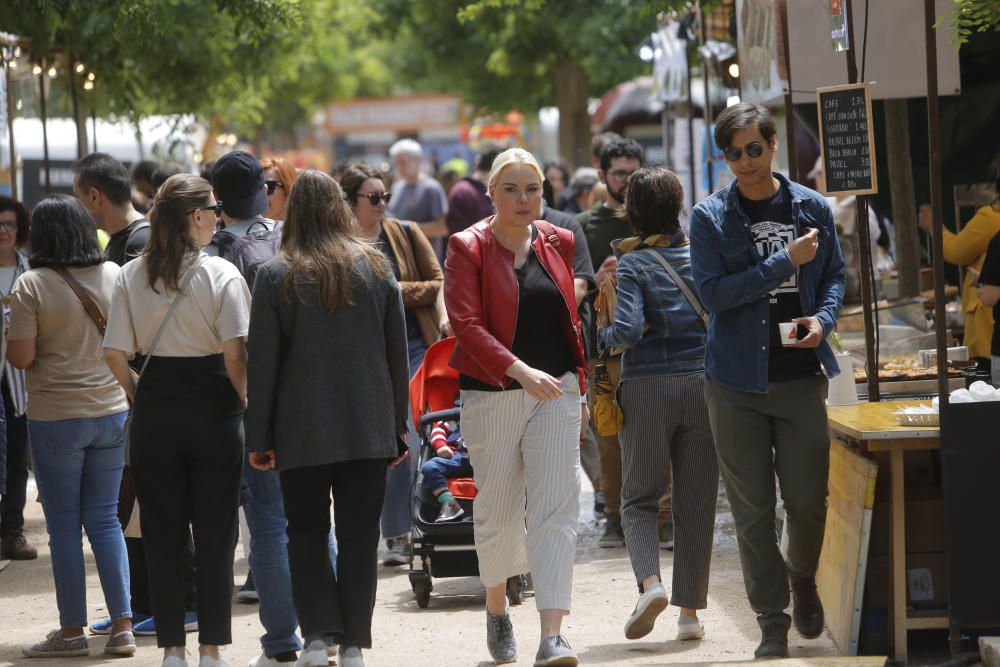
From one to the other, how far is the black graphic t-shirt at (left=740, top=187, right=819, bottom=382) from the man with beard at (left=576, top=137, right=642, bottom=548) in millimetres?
2817

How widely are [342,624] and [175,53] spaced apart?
9.39 metres

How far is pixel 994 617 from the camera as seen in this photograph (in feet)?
17.3

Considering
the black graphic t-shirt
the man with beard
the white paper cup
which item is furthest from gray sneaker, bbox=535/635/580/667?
the man with beard

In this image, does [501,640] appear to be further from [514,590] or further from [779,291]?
[779,291]

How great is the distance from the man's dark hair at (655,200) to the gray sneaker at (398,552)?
2.77 metres

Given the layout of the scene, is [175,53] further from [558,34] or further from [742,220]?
[558,34]

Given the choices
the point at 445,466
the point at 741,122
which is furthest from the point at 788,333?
the point at 445,466

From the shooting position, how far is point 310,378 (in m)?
5.37

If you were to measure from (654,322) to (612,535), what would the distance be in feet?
8.43

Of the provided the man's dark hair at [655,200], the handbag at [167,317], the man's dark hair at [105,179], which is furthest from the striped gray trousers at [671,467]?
the man's dark hair at [105,179]

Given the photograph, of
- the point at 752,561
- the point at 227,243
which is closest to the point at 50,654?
the point at 227,243

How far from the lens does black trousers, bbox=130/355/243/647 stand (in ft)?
18.0

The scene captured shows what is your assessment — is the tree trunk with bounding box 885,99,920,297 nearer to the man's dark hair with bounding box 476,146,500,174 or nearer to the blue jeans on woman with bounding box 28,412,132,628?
the man's dark hair with bounding box 476,146,500,174

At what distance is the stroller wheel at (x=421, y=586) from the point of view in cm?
717
